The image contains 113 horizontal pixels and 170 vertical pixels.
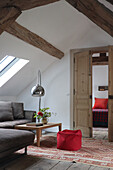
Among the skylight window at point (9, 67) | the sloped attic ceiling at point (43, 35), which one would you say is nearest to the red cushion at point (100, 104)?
the sloped attic ceiling at point (43, 35)

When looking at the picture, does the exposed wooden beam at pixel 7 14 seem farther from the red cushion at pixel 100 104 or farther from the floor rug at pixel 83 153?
the red cushion at pixel 100 104

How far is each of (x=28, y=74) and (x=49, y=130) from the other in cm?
170

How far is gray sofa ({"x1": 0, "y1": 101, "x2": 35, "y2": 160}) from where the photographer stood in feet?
10.0

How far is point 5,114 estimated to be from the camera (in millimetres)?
5191

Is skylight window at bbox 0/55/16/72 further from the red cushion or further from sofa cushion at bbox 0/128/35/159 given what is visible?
the red cushion

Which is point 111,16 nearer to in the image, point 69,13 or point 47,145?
point 69,13

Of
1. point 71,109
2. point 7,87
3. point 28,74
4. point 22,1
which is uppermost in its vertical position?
point 22,1

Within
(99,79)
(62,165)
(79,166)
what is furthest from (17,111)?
(99,79)

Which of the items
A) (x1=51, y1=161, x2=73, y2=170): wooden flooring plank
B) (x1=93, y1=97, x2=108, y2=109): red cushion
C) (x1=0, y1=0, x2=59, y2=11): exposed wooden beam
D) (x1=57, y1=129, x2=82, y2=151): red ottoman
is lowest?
(x1=51, y1=161, x2=73, y2=170): wooden flooring plank

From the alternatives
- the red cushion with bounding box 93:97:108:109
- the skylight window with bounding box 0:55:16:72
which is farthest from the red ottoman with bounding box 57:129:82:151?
the red cushion with bounding box 93:97:108:109

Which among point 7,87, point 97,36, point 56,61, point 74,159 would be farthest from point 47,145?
point 97,36

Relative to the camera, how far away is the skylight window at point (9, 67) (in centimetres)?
564

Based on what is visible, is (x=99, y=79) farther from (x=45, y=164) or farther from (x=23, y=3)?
(x=23, y=3)

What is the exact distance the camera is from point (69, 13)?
4.87 meters
